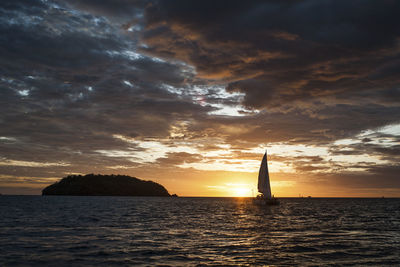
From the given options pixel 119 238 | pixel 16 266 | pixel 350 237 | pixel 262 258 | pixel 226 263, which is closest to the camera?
pixel 16 266

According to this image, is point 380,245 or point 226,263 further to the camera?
point 380,245

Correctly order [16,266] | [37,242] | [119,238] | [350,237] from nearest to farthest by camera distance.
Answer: [16,266]
[37,242]
[119,238]
[350,237]

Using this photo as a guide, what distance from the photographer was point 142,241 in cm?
3127

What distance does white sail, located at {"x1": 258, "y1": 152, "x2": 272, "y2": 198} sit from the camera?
104 metres

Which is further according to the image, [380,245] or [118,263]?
[380,245]

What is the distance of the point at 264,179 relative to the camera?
106 m

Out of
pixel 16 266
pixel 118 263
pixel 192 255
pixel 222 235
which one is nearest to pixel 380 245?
pixel 222 235

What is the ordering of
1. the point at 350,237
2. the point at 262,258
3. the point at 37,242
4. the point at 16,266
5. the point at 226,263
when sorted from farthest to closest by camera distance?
the point at 350,237 < the point at 37,242 < the point at 262,258 < the point at 226,263 < the point at 16,266

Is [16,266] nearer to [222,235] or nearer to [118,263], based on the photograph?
[118,263]

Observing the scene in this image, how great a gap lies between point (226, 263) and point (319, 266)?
6.19 m

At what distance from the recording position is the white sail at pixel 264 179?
341 feet

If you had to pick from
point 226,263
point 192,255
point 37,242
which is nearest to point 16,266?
point 37,242

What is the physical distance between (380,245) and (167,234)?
21480 mm

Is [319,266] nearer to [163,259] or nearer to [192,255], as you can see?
[192,255]
